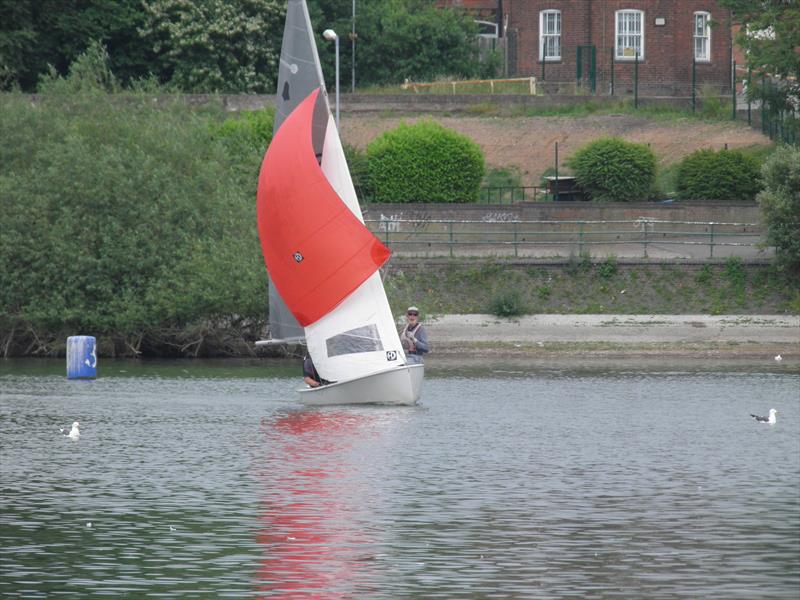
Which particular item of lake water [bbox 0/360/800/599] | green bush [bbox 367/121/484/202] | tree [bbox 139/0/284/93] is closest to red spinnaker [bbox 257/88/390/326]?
lake water [bbox 0/360/800/599]

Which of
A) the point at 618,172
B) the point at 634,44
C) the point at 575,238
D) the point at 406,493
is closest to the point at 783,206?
the point at 575,238

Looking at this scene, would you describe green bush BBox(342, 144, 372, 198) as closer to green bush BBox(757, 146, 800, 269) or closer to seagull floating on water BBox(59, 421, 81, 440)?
green bush BBox(757, 146, 800, 269)

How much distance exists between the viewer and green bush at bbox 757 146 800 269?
51.2m

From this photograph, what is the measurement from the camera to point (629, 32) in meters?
77.7

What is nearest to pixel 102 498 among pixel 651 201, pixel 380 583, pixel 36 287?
pixel 380 583

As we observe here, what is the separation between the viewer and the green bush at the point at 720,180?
5850cm

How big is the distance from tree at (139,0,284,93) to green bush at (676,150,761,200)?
22.3m

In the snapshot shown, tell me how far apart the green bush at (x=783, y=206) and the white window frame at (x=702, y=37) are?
2611cm

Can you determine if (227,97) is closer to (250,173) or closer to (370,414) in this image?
(250,173)

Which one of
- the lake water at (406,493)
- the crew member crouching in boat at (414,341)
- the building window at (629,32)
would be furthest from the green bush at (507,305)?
the building window at (629,32)

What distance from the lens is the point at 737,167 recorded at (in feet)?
193

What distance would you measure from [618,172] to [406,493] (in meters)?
36.6

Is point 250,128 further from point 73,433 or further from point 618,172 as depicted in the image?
point 73,433

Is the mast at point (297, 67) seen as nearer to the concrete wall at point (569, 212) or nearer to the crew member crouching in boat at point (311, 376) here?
the crew member crouching in boat at point (311, 376)
